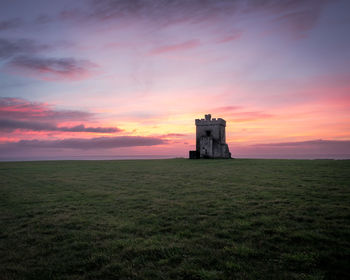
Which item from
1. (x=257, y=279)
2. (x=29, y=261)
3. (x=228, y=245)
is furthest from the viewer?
(x=228, y=245)

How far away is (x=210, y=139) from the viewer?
49031 millimetres

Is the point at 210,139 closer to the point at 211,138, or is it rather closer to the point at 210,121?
the point at 211,138

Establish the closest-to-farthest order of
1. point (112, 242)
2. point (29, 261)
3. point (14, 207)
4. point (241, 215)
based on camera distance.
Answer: point (29, 261)
point (112, 242)
point (241, 215)
point (14, 207)

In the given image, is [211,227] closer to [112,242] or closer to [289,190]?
[112,242]

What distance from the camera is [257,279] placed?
4.34 metres

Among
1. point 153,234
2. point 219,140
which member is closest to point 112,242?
point 153,234

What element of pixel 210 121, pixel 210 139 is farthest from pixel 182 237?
pixel 210 121

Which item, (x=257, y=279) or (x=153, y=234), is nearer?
(x=257, y=279)

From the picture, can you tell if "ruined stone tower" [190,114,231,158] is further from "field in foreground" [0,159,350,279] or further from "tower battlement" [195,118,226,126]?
"field in foreground" [0,159,350,279]

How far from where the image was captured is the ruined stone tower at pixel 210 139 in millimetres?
49031

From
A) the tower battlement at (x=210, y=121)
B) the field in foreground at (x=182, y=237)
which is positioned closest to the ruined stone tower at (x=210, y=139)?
the tower battlement at (x=210, y=121)

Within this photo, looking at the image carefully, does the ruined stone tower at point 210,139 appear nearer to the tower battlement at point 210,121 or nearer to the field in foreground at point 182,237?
the tower battlement at point 210,121

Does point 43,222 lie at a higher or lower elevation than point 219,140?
lower

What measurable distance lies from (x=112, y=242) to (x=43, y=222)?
12.2ft
